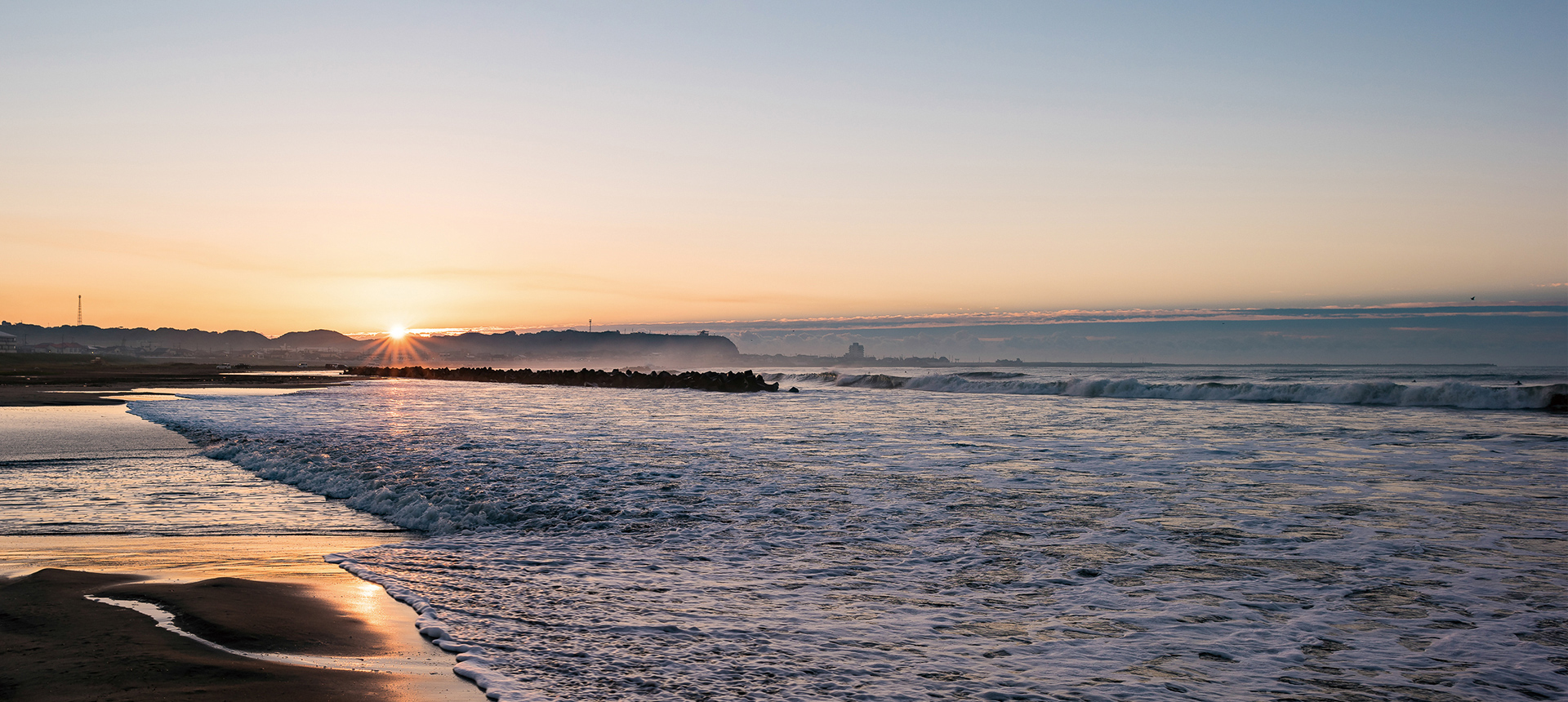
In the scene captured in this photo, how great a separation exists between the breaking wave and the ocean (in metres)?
12.2

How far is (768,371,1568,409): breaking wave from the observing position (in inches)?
1074

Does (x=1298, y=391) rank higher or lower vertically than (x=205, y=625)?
lower

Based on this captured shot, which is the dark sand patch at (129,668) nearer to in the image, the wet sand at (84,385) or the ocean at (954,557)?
the ocean at (954,557)

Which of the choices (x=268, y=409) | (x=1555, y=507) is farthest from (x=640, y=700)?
(x=268, y=409)

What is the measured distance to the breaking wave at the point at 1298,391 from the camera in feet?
89.5

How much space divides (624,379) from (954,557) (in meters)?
44.8

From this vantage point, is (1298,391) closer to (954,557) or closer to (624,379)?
(954,557)

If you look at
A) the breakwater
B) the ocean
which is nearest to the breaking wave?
the breakwater

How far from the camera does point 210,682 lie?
4.21 metres

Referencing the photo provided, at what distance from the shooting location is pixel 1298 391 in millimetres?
32406

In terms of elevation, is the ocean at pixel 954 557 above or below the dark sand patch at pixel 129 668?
below

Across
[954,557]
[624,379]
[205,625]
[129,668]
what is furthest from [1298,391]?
[129,668]

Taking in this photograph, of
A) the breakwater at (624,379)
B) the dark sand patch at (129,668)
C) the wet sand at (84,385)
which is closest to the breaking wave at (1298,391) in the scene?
the breakwater at (624,379)

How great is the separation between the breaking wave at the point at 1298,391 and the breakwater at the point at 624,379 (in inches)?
412
